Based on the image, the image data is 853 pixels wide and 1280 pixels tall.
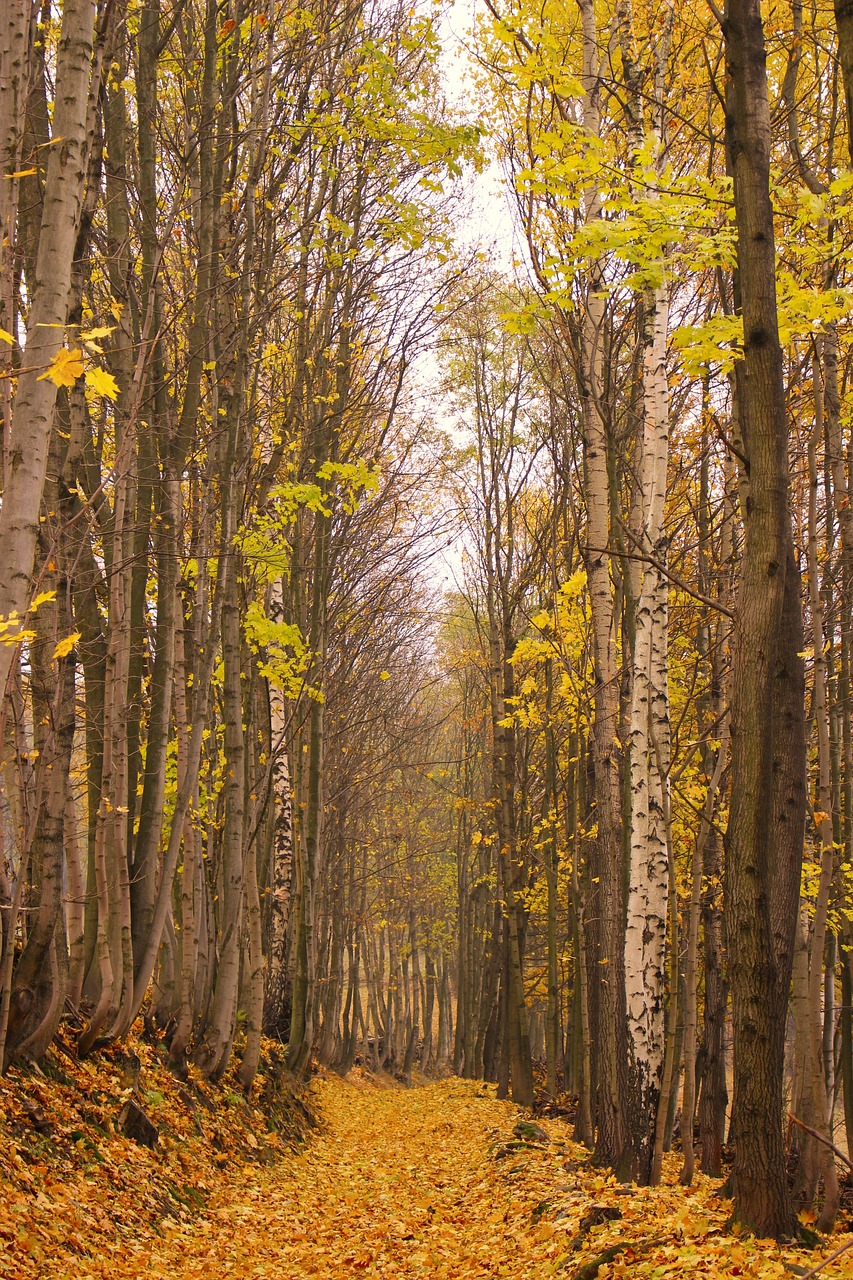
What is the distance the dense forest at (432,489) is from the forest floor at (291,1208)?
17.9 inches

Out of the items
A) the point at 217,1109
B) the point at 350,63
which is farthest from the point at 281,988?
the point at 350,63

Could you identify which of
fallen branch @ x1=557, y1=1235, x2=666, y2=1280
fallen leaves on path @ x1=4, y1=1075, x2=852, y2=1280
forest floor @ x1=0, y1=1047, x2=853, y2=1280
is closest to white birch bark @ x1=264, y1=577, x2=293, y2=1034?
fallen leaves on path @ x1=4, y1=1075, x2=852, y2=1280

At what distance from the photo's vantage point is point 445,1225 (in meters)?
7.00

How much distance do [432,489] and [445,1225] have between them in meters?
12.2

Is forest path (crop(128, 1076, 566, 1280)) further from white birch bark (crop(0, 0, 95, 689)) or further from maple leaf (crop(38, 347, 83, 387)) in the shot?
maple leaf (crop(38, 347, 83, 387))

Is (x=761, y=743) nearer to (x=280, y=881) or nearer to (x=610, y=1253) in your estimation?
(x=610, y=1253)

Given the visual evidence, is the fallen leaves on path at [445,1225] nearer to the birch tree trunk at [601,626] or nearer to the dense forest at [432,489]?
the dense forest at [432,489]

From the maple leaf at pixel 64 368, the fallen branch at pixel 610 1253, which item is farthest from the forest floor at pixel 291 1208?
the maple leaf at pixel 64 368

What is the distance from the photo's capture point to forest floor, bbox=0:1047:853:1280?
4359 millimetres

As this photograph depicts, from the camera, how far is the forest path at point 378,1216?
18.1ft

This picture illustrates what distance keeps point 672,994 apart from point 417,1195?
125 inches

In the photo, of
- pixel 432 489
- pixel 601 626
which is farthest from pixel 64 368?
pixel 432 489

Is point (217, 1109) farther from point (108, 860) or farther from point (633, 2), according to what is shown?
point (633, 2)

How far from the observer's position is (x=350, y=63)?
10.6 meters
